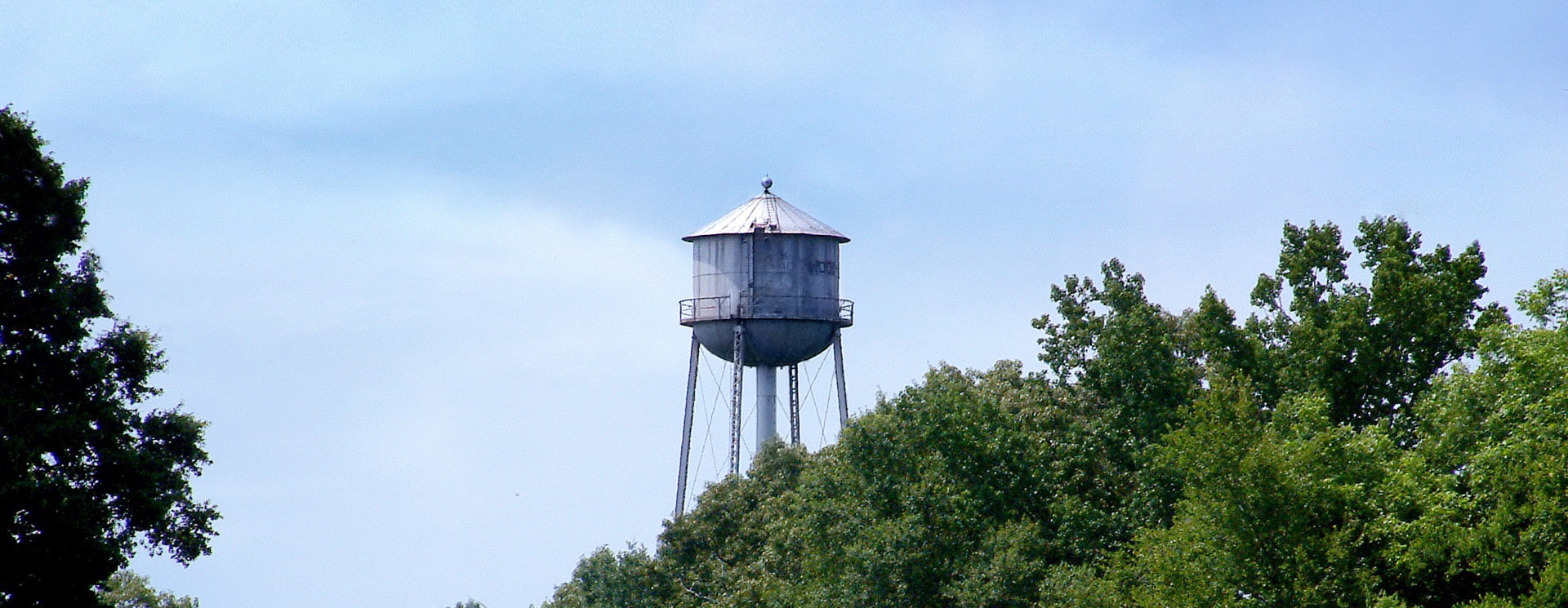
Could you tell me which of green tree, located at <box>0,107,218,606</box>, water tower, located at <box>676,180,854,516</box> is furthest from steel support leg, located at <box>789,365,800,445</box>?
green tree, located at <box>0,107,218,606</box>

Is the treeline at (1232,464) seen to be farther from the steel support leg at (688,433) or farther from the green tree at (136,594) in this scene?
the green tree at (136,594)

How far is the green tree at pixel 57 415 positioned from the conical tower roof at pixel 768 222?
26410mm

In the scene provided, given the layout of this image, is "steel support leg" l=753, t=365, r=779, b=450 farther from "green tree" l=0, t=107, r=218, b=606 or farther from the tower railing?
"green tree" l=0, t=107, r=218, b=606

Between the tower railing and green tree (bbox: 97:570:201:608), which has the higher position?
the tower railing

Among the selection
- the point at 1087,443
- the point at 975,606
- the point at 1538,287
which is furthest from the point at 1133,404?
the point at 1538,287

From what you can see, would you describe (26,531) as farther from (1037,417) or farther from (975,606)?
(1037,417)

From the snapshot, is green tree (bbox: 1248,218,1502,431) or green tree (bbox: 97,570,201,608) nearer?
green tree (bbox: 1248,218,1502,431)

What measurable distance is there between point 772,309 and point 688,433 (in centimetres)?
454

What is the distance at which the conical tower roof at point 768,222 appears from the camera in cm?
5922

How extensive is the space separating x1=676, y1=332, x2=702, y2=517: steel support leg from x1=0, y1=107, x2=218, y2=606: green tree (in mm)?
25910

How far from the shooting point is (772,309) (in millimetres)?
58250

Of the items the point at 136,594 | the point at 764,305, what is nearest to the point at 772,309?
the point at 764,305

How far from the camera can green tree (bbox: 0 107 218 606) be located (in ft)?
103

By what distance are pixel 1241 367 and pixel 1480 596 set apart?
968cm
